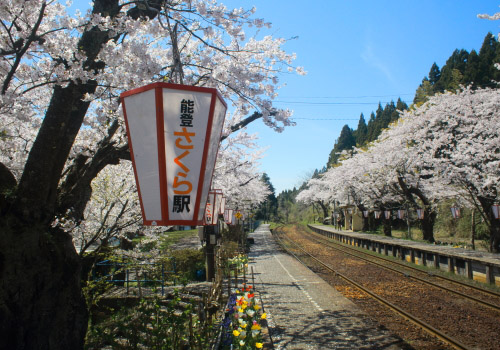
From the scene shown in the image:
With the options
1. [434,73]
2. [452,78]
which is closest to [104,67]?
[452,78]

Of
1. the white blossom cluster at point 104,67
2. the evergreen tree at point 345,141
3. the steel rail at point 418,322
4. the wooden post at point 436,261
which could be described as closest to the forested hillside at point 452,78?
the evergreen tree at point 345,141

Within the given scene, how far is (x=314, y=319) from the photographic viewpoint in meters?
8.77

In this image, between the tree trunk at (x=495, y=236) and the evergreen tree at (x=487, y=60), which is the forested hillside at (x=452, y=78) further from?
the tree trunk at (x=495, y=236)

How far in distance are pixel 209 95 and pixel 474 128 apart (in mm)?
18395

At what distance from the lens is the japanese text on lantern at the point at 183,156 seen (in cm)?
309

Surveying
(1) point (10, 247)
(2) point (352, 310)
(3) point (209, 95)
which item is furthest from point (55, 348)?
(2) point (352, 310)

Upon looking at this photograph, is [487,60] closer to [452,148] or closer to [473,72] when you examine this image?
[473,72]

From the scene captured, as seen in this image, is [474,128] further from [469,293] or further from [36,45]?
[36,45]

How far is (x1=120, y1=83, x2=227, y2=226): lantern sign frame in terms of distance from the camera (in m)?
3.05

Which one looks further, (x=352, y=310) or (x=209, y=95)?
(x=352, y=310)

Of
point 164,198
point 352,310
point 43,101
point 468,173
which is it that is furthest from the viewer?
point 468,173

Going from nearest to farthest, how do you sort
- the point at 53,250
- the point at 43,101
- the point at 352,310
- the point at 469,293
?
the point at 53,250 → the point at 43,101 → the point at 352,310 → the point at 469,293

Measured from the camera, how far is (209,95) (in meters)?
3.13

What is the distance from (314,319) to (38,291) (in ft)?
22.2
